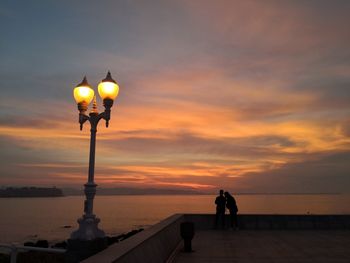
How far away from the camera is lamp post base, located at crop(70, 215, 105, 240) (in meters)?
9.45

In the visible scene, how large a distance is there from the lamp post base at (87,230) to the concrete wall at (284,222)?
12.7 m

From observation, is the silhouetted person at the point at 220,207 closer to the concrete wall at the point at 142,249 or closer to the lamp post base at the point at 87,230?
the concrete wall at the point at 142,249

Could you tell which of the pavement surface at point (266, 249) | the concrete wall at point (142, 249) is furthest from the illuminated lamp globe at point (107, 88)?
the pavement surface at point (266, 249)

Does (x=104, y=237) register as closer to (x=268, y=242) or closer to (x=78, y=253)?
(x=78, y=253)

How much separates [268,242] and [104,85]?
9596 mm

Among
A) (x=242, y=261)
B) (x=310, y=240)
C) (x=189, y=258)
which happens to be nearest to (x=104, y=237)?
(x=189, y=258)

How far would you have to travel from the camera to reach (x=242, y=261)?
1159 centimetres

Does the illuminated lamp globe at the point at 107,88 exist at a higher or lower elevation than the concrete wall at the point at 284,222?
higher

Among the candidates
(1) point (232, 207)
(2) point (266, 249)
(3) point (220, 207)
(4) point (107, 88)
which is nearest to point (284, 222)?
(1) point (232, 207)

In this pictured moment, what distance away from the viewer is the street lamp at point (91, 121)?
958 cm

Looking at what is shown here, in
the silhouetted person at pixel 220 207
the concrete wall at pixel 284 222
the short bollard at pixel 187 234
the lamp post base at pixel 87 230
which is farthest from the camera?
the concrete wall at pixel 284 222

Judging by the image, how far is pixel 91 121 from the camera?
10680mm

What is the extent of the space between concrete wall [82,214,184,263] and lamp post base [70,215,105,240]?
0.80m

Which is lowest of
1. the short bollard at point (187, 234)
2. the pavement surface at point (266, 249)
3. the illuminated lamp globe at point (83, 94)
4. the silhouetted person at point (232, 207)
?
the pavement surface at point (266, 249)
